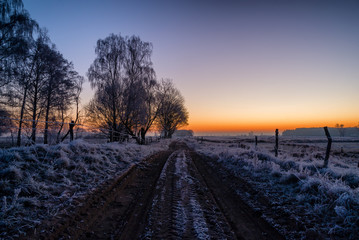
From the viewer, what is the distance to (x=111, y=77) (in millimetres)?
16609

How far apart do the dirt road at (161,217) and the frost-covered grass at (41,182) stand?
358 mm

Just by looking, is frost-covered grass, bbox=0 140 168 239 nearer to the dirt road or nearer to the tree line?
the dirt road

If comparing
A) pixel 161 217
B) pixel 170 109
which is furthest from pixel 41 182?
pixel 170 109

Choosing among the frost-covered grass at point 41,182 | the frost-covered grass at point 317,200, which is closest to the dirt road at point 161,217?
the frost-covered grass at point 41,182

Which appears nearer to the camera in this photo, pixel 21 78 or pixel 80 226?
pixel 80 226

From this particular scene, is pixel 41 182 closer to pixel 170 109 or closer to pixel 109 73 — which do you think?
pixel 109 73

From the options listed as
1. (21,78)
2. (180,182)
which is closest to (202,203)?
(180,182)

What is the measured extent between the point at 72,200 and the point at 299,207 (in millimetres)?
5129

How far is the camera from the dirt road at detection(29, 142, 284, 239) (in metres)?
2.75

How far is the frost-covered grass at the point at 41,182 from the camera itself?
2.65m

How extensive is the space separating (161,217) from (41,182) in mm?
3034

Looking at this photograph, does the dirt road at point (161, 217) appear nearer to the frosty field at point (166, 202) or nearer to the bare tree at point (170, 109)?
the frosty field at point (166, 202)

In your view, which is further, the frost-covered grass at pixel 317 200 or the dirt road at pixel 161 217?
the frost-covered grass at pixel 317 200

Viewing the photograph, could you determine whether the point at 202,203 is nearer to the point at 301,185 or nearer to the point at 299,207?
the point at 299,207
